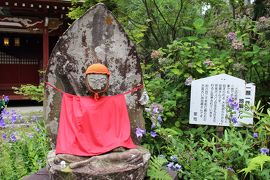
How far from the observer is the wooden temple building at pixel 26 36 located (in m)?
12.3

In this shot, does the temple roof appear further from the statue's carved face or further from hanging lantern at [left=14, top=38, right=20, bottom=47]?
the statue's carved face

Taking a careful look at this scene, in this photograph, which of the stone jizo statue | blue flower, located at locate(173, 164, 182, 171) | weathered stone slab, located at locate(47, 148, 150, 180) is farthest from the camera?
blue flower, located at locate(173, 164, 182, 171)

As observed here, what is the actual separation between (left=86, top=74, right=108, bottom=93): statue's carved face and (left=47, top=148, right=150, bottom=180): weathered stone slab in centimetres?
59

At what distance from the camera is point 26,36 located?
46.8 ft

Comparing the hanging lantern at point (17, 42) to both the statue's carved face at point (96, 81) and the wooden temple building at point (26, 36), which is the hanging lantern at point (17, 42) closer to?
the wooden temple building at point (26, 36)

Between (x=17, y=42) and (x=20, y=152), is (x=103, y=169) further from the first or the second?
(x=17, y=42)

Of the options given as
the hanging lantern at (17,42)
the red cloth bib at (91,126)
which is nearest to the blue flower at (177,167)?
the red cloth bib at (91,126)

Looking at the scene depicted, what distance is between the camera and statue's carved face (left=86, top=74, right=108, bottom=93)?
303 centimetres

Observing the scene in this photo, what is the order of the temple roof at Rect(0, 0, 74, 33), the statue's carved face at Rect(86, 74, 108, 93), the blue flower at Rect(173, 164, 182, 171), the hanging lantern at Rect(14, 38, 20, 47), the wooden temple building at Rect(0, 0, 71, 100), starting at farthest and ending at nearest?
1. the hanging lantern at Rect(14, 38, 20, 47)
2. the wooden temple building at Rect(0, 0, 71, 100)
3. the temple roof at Rect(0, 0, 74, 33)
4. the statue's carved face at Rect(86, 74, 108, 93)
5. the blue flower at Rect(173, 164, 182, 171)

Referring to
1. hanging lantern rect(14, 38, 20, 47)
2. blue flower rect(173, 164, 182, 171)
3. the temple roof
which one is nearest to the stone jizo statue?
blue flower rect(173, 164, 182, 171)

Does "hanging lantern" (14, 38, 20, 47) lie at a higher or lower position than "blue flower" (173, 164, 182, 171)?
higher

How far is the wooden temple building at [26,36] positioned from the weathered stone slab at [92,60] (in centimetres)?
884

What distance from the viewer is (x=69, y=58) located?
11.0 ft

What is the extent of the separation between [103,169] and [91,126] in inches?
18.9
